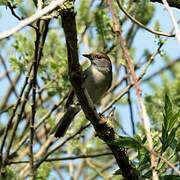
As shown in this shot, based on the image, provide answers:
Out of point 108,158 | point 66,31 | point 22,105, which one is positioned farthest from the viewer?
point 108,158

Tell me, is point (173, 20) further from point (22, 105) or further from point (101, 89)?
point (101, 89)

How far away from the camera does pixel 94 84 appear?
538 centimetres

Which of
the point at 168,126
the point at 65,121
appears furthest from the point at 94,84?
the point at 168,126

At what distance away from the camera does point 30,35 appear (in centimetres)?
544

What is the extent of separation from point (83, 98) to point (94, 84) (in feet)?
8.35

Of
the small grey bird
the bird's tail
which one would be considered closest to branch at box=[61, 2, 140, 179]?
the small grey bird

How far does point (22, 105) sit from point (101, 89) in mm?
905

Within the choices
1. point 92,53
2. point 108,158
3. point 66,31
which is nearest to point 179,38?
point 66,31

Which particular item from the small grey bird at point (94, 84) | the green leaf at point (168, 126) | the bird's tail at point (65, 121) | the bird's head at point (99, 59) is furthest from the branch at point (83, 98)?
the bird's head at point (99, 59)

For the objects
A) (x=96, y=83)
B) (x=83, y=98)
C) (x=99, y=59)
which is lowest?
(x=96, y=83)

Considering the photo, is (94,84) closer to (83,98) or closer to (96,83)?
(96,83)

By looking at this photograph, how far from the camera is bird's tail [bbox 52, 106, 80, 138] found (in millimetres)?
5132

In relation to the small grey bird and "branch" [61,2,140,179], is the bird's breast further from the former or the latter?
"branch" [61,2,140,179]

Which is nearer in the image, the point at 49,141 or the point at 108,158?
the point at 49,141
